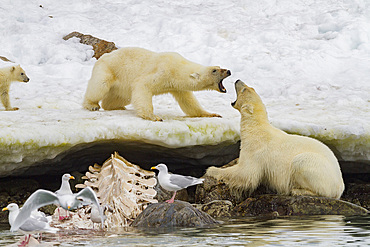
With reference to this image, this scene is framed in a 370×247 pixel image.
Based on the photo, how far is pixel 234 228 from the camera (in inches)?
255

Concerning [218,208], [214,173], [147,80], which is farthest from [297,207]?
[147,80]

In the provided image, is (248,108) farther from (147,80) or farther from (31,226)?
(31,226)

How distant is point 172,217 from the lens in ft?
22.3

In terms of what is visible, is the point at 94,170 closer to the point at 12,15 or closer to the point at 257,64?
the point at 257,64

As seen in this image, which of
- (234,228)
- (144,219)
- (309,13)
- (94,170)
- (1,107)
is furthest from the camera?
(309,13)

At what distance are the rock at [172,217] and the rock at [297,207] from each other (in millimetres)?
1282

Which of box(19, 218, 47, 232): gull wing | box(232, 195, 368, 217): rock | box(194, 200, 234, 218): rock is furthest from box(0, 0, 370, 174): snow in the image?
box(19, 218, 47, 232): gull wing

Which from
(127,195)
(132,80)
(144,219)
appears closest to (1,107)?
(132,80)

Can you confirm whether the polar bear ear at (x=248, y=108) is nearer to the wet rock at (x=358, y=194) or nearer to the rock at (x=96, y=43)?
the wet rock at (x=358, y=194)

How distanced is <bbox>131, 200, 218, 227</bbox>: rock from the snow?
2152 millimetres

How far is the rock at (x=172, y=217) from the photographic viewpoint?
22.1ft

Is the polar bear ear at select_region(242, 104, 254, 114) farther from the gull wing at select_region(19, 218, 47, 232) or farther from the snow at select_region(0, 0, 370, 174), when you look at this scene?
the gull wing at select_region(19, 218, 47, 232)

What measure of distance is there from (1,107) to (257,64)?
659cm

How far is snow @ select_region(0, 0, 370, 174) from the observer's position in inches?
355
